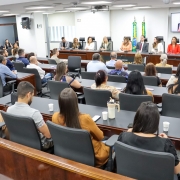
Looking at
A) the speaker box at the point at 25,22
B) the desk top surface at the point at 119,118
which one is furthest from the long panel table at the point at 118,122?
the speaker box at the point at 25,22

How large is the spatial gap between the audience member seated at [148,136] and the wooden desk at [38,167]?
11.7 inches

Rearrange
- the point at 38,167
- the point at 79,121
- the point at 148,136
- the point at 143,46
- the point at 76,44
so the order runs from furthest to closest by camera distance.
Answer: the point at 76,44
the point at 143,46
the point at 79,121
the point at 38,167
the point at 148,136

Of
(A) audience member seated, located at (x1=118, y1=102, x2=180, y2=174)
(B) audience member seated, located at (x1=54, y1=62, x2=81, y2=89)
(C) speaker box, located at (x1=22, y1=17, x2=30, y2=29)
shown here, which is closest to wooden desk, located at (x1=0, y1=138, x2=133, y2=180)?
(A) audience member seated, located at (x1=118, y1=102, x2=180, y2=174)

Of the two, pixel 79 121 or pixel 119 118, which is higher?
pixel 79 121

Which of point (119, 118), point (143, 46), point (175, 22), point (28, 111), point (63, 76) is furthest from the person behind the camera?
point (175, 22)

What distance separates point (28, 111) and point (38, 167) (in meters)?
0.64

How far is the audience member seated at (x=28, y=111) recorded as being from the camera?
2.43 meters

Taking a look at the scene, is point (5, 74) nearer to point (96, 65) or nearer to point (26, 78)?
point (26, 78)

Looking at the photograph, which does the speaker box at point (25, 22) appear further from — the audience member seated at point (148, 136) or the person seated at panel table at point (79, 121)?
the audience member seated at point (148, 136)

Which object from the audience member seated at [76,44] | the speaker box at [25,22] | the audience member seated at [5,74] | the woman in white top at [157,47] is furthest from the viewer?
the speaker box at [25,22]

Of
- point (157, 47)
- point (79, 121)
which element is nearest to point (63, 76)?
point (79, 121)

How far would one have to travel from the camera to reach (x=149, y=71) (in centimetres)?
445

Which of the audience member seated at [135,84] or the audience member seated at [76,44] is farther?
the audience member seated at [76,44]

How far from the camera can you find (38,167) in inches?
79.8
